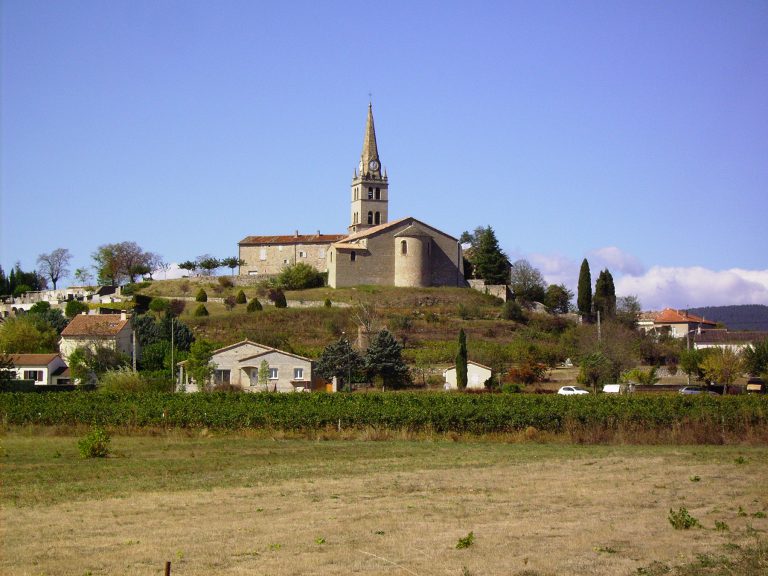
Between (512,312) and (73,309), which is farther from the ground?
(73,309)

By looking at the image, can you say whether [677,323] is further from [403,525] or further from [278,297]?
[403,525]

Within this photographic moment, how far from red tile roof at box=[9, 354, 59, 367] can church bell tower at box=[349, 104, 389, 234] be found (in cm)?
4714

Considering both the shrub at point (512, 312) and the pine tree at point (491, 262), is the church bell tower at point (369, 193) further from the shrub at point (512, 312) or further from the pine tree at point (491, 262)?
the shrub at point (512, 312)

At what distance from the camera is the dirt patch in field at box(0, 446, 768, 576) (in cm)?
1280

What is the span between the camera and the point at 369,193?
101 metres

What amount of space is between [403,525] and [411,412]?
15167mm

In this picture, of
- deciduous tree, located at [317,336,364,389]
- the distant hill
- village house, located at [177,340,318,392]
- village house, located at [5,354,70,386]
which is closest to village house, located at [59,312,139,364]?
village house, located at [5,354,70,386]

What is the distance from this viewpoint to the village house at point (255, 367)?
170 feet

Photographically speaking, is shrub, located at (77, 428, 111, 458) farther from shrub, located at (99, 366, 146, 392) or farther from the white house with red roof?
the white house with red roof

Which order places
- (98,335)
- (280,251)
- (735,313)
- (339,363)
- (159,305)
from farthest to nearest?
1. (735,313)
2. (280,251)
3. (159,305)
4. (98,335)
5. (339,363)

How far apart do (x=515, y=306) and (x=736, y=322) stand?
2308 inches

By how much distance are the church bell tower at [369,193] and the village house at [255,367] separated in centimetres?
4794

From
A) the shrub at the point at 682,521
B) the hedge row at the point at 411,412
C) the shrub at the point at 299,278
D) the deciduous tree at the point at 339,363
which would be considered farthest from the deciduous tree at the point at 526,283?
the shrub at the point at 682,521

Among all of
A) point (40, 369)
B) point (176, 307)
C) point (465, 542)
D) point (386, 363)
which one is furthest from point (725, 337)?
point (465, 542)
